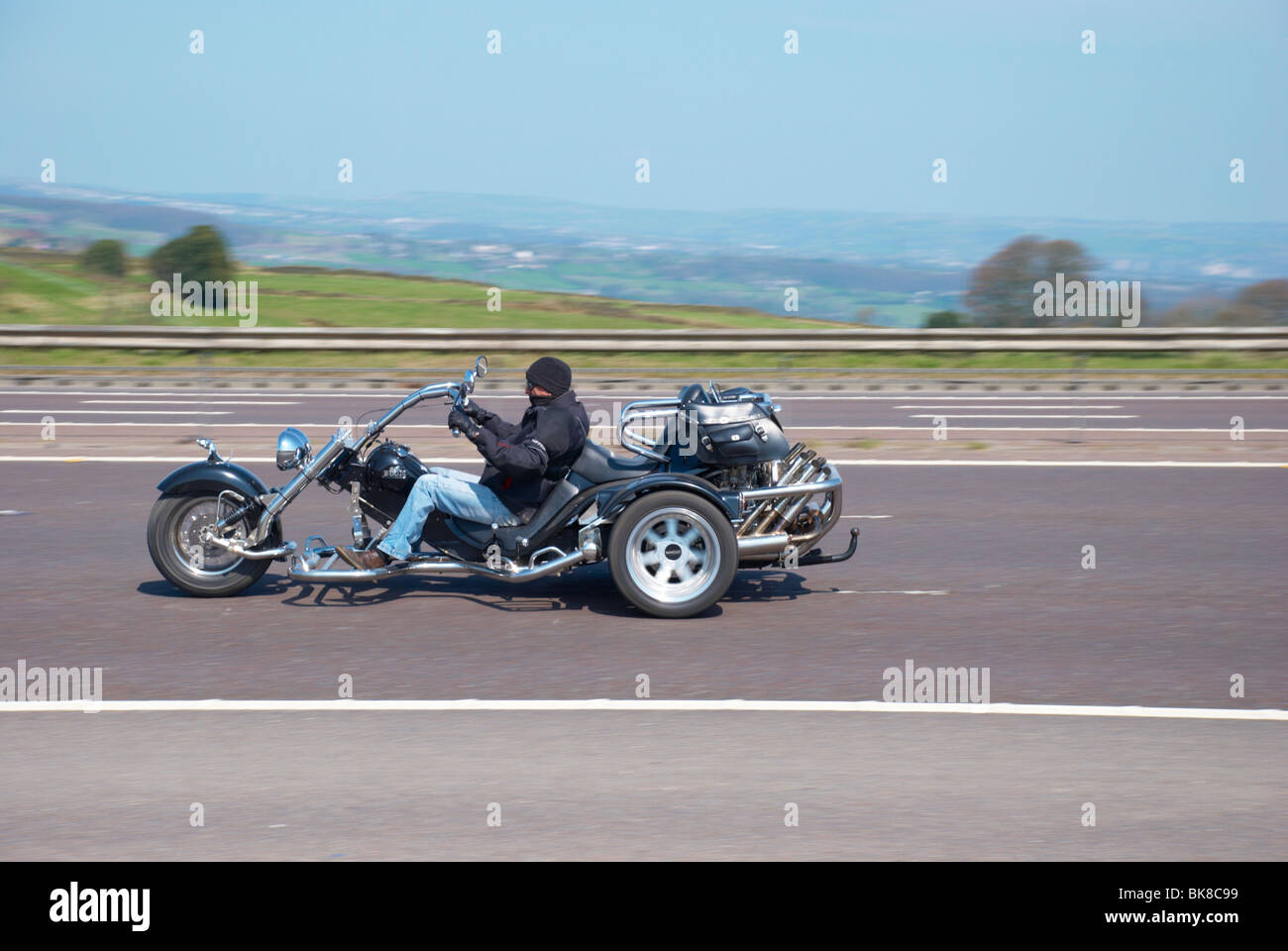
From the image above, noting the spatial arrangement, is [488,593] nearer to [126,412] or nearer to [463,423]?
[463,423]

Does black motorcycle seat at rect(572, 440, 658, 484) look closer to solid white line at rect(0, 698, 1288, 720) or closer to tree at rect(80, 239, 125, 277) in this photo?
solid white line at rect(0, 698, 1288, 720)

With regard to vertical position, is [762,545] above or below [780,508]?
below

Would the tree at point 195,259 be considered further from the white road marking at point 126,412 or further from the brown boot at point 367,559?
the brown boot at point 367,559

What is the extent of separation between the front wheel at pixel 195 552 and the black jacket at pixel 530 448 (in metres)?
1.35

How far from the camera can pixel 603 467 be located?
7547mm

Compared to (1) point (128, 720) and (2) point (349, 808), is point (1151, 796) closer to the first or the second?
(2) point (349, 808)

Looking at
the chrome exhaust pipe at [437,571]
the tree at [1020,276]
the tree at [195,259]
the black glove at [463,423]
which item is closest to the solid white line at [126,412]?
the chrome exhaust pipe at [437,571]

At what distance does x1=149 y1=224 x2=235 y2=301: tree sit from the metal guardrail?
6.64 m

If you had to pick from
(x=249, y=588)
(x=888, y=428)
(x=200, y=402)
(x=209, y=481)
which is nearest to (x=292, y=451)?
(x=209, y=481)

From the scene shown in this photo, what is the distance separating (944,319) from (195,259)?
53.1 ft

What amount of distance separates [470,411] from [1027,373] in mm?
17393

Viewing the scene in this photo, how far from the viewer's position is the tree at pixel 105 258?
29047 mm

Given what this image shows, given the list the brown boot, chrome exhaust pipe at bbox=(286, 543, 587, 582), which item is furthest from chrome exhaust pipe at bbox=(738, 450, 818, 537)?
the brown boot

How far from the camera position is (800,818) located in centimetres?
452
